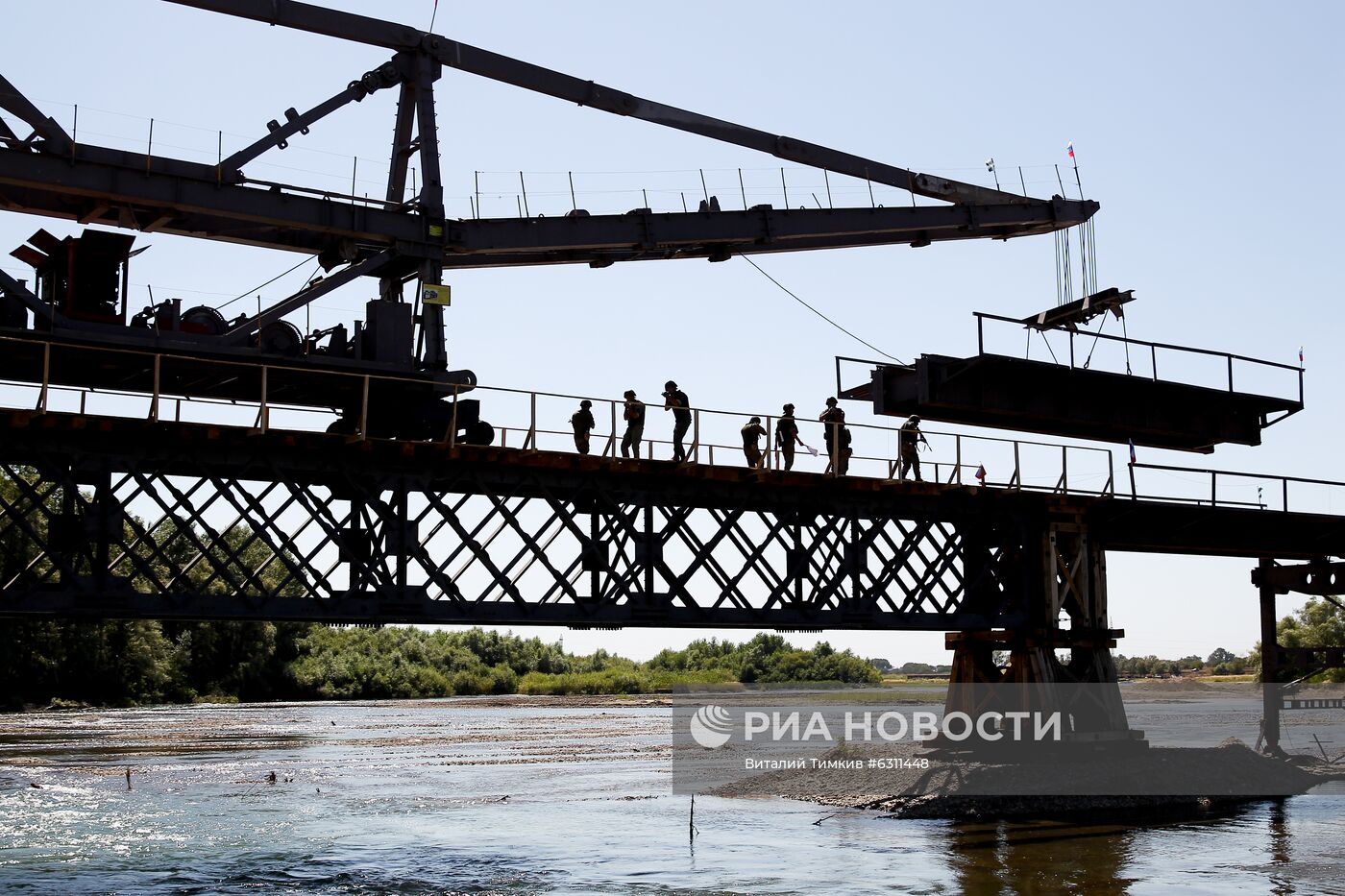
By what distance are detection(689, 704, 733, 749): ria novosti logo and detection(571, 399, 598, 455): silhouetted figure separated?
85.6 ft

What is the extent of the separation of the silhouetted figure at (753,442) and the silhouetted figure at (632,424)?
2.37 m

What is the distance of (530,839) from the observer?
81.4ft

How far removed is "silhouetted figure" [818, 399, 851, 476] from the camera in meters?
27.6

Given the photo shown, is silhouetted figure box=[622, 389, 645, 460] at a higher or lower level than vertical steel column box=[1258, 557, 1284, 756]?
higher

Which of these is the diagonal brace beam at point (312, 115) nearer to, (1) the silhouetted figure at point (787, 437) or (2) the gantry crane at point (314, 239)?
(2) the gantry crane at point (314, 239)

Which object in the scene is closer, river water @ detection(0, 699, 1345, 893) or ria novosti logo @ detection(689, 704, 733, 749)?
river water @ detection(0, 699, 1345, 893)

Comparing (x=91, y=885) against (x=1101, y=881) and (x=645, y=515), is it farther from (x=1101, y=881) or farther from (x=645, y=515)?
(x=1101, y=881)

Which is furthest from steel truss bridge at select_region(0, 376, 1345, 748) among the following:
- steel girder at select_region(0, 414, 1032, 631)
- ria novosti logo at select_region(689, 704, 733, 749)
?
ria novosti logo at select_region(689, 704, 733, 749)

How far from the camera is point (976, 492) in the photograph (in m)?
29.0

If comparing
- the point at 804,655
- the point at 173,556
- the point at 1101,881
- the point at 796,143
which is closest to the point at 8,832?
the point at 1101,881

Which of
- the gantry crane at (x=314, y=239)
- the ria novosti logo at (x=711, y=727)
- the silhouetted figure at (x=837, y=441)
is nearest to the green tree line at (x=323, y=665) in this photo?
the ria novosti logo at (x=711, y=727)

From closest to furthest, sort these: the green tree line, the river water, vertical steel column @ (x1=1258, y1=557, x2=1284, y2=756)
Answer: the river water < vertical steel column @ (x1=1258, y1=557, x2=1284, y2=756) < the green tree line

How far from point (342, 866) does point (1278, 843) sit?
52.6 feet

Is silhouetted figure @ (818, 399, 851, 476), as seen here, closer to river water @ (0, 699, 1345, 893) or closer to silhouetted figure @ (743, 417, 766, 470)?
silhouetted figure @ (743, 417, 766, 470)
